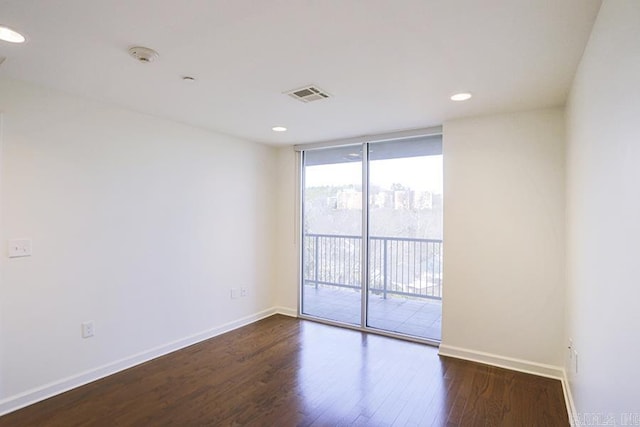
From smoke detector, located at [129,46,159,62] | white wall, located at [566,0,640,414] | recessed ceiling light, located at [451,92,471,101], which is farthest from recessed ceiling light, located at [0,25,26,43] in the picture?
recessed ceiling light, located at [451,92,471,101]

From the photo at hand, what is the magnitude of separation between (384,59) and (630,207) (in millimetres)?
1444

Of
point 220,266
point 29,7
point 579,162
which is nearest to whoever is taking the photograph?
point 29,7

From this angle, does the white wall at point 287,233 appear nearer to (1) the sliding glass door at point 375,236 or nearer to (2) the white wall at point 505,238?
(1) the sliding glass door at point 375,236

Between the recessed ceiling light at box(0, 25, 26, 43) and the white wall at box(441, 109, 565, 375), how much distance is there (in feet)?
10.7

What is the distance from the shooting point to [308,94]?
2.69 metres

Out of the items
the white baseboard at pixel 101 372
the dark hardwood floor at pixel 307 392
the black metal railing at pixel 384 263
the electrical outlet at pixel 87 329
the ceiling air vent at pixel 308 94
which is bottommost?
→ the dark hardwood floor at pixel 307 392

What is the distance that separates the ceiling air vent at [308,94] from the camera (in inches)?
102

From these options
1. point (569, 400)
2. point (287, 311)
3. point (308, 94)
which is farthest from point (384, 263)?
point (308, 94)

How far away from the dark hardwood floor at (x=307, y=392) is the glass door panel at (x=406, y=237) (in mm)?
686

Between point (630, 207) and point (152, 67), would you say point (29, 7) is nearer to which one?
point (152, 67)

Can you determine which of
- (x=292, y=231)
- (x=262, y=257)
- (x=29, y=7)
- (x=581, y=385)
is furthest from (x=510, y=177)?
(x=29, y=7)

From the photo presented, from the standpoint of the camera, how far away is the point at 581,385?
2.04 m

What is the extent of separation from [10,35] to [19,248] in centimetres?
144

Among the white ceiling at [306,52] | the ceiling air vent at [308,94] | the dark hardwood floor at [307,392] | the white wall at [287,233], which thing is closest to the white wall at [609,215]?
the white ceiling at [306,52]
